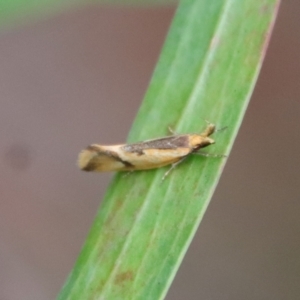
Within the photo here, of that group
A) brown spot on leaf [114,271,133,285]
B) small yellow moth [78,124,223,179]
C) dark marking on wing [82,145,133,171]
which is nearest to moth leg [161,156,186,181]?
small yellow moth [78,124,223,179]

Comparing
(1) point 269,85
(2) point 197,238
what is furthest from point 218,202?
(1) point 269,85

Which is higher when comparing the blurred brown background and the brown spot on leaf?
the blurred brown background

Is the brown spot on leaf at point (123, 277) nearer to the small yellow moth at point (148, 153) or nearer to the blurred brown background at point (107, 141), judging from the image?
the small yellow moth at point (148, 153)

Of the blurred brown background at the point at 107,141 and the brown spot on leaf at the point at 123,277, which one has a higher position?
the blurred brown background at the point at 107,141

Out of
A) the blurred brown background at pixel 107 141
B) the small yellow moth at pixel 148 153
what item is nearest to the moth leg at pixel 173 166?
the small yellow moth at pixel 148 153

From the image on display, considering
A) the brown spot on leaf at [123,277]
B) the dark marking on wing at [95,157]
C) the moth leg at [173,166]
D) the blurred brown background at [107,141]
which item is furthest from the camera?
the blurred brown background at [107,141]

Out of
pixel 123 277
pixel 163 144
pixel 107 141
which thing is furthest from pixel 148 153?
pixel 107 141

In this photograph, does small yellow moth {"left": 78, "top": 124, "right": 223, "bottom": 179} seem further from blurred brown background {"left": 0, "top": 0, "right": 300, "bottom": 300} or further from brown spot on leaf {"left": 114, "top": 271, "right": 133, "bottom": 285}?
blurred brown background {"left": 0, "top": 0, "right": 300, "bottom": 300}
